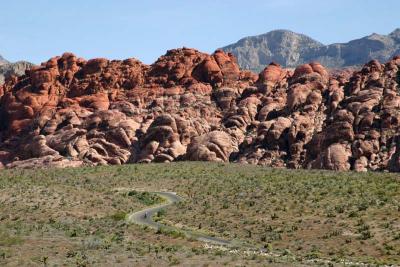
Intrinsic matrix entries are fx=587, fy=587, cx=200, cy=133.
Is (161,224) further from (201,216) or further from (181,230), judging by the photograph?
(201,216)

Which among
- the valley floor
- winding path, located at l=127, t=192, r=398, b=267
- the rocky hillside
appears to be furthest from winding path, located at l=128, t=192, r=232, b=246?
the rocky hillside

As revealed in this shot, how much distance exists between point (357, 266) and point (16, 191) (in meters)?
51.4

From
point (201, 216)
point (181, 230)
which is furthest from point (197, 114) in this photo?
point (181, 230)

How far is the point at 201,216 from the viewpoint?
66.1m

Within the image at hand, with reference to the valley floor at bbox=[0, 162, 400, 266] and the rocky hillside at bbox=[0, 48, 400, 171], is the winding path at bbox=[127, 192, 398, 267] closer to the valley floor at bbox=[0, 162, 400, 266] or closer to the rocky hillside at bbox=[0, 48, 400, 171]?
the valley floor at bbox=[0, 162, 400, 266]

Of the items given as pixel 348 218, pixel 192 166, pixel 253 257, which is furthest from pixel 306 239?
pixel 192 166

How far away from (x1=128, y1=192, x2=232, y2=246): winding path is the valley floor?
126cm

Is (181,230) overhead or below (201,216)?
below

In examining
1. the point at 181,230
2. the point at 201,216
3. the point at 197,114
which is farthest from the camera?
the point at 197,114

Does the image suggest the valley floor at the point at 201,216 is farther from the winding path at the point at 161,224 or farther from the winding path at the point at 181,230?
the winding path at the point at 161,224

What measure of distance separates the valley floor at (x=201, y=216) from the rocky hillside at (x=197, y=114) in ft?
38.8

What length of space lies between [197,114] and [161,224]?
6604cm

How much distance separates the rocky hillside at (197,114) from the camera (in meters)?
102

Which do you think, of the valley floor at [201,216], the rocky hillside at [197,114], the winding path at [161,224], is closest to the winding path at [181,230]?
the winding path at [161,224]
